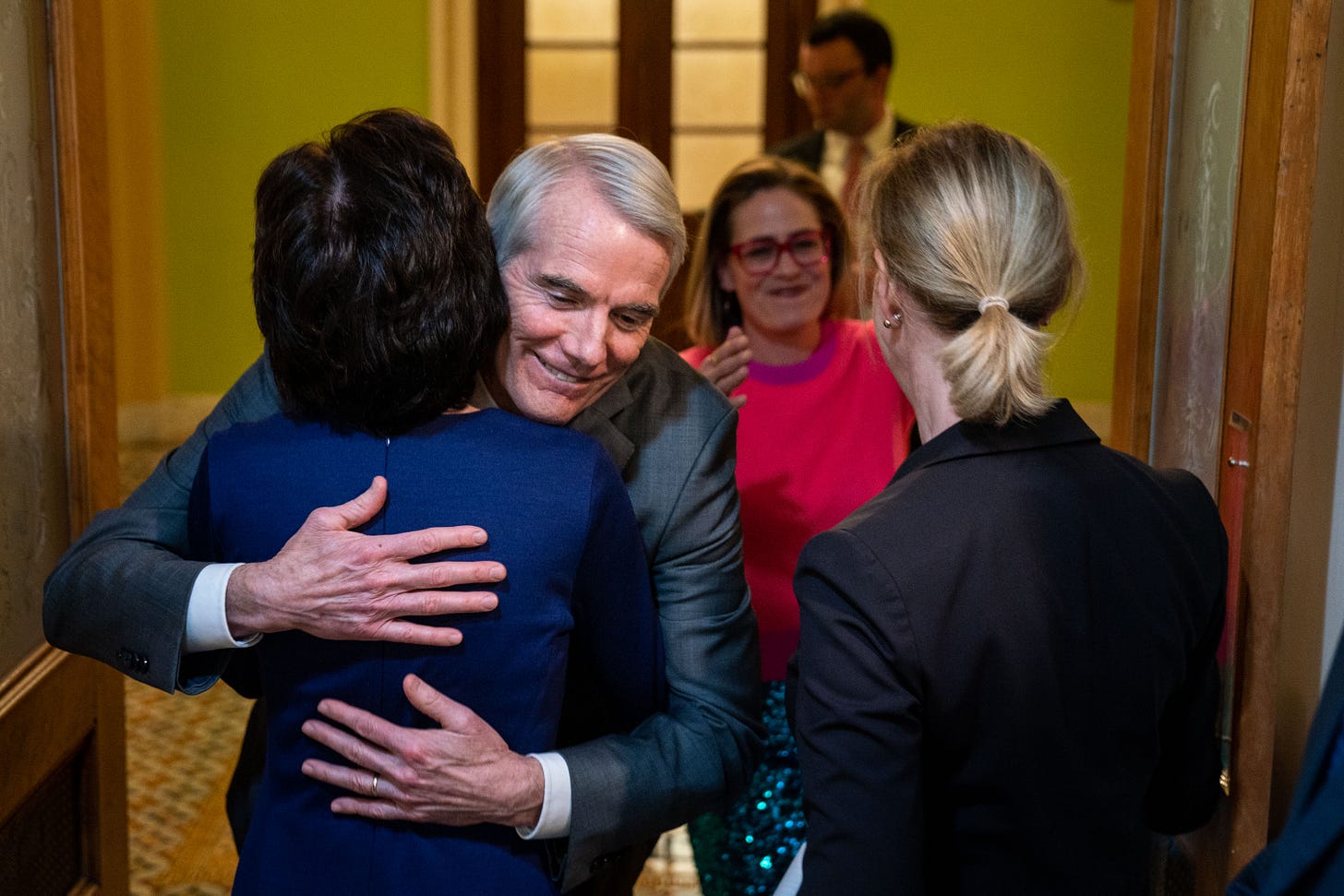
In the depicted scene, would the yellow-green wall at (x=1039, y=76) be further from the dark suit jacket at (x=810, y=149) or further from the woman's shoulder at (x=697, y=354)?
the woman's shoulder at (x=697, y=354)

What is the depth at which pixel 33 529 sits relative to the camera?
2170mm

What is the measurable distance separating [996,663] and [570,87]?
6.53m

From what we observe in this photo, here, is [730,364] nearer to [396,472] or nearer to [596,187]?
[596,187]

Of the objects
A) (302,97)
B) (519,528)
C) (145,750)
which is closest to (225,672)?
(519,528)

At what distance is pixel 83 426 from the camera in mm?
2340

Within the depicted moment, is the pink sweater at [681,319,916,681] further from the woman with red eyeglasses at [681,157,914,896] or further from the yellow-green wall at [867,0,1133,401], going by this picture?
the yellow-green wall at [867,0,1133,401]

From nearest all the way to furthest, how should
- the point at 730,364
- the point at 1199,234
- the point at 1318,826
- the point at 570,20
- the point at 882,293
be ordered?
the point at 1318,826
the point at 882,293
the point at 1199,234
the point at 730,364
the point at 570,20

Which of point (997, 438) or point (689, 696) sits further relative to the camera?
point (689, 696)

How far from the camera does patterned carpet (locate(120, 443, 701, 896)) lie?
3244 millimetres

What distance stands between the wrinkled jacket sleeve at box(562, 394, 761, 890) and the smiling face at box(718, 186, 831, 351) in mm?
930

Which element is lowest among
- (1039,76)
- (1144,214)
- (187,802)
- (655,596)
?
(187,802)

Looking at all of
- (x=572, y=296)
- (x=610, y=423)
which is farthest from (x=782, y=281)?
(x=572, y=296)

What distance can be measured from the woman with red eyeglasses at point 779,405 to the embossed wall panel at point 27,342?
3.76 ft

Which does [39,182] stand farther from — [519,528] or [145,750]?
[145,750]
